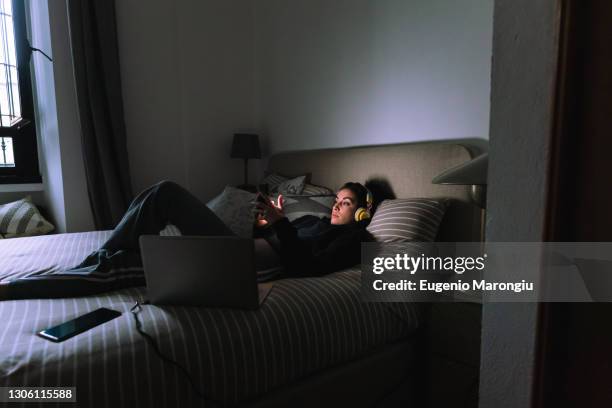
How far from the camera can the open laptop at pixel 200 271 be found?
1.08 m

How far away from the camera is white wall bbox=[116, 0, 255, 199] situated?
2.99 m

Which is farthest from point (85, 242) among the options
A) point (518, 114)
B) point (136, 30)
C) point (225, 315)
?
point (518, 114)

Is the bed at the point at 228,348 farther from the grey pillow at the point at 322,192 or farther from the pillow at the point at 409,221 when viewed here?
the grey pillow at the point at 322,192

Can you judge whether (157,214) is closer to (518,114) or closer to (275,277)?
(275,277)

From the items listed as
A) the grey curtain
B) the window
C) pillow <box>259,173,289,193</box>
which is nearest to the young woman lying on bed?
pillow <box>259,173,289,193</box>

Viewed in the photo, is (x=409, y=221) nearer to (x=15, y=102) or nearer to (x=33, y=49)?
(x=33, y=49)

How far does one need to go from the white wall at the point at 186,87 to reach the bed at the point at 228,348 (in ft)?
5.02

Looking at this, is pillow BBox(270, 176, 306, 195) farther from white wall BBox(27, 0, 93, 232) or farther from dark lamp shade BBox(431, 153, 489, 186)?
dark lamp shade BBox(431, 153, 489, 186)

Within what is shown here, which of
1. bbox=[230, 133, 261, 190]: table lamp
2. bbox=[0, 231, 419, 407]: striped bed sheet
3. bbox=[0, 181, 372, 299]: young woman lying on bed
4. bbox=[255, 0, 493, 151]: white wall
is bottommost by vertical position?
bbox=[0, 231, 419, 407]: striped bed sheet

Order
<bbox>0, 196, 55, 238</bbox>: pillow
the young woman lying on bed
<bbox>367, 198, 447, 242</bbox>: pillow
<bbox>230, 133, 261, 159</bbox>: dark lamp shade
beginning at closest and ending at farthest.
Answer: the young woman lying on bed < <bbox>367, 198, 447, 242</bbox>: pillow < <bbox>0, 196, 55, 238</bbox>: pillow < <bbox>230, 133, 261, 159</bbox>: dark lamp shade

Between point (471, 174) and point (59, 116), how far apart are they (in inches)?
110

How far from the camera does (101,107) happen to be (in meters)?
2.72

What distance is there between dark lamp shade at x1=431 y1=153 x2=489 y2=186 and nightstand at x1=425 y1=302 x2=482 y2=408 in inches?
22.9

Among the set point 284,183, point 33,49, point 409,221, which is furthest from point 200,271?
point 33,49
